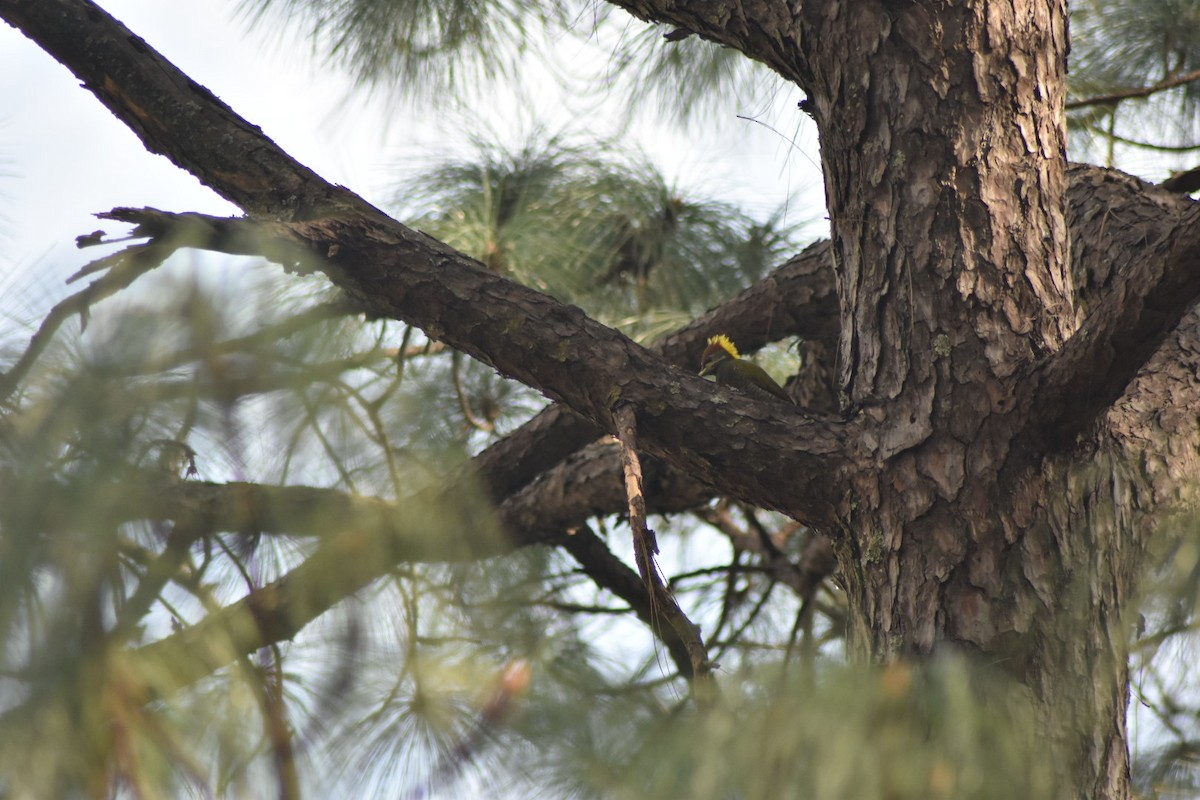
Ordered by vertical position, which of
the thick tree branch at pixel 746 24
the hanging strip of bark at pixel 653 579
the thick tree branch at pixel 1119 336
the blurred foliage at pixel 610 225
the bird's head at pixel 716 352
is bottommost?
the hanging strip of bark at pixel 653 579

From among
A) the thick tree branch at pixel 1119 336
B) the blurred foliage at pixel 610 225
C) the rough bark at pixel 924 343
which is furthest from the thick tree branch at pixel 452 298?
the blurred foliage at pixel 610 225

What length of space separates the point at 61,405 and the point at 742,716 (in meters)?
0.50

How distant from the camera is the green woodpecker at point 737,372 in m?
1.78

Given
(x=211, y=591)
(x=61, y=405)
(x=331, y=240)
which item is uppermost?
(x=331, y=240)

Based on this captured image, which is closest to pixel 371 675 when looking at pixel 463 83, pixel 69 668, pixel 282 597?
pixel 282 597

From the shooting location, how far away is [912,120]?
1.08m

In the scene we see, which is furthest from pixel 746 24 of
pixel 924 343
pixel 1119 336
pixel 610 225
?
pixel 610 225

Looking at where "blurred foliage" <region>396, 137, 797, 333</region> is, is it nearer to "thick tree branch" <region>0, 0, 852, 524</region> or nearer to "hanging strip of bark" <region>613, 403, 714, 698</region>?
"thick tree branch" <region>0, 0, 852, 524</region>

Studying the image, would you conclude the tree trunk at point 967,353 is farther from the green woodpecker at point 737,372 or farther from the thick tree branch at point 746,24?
the green woodpecker at point 737,372

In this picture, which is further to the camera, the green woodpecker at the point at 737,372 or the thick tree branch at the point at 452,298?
the green woodpecker at the point at 737,372

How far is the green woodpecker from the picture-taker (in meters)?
1.78

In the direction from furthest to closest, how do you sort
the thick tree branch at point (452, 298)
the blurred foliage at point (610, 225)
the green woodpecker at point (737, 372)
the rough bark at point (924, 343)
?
the blurred foliage at point (610, 225) → the green woodpecker at point (737, 372) → the thick tree branch at point (452, 298) → the rough bark at point (924, 343)

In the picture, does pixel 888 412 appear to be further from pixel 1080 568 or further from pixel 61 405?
pixel 61 405

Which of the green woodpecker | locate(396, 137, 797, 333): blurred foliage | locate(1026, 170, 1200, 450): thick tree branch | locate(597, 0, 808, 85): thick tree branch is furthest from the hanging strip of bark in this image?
locate(396, 137, 797, 333): blurred foliage
